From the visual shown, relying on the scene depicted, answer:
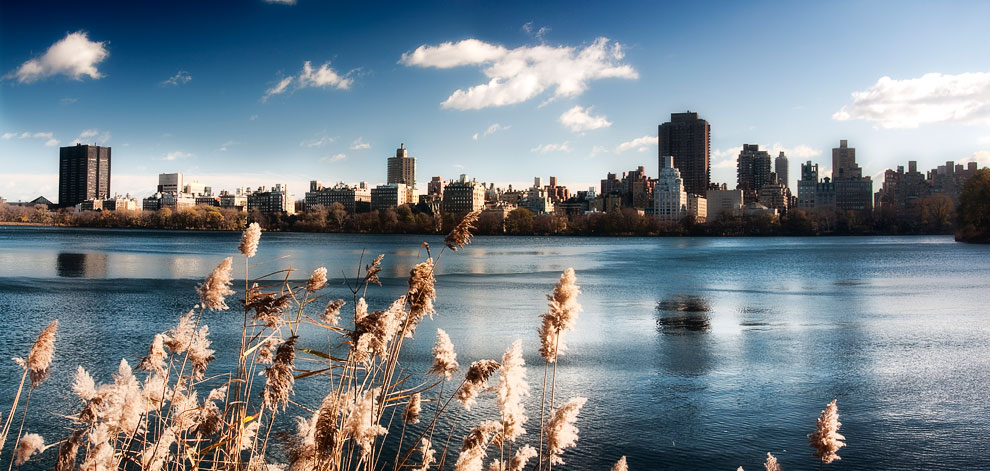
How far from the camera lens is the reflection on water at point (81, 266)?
39.4 metres

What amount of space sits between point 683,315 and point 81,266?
3901cm

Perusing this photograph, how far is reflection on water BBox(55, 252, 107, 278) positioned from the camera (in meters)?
39.4

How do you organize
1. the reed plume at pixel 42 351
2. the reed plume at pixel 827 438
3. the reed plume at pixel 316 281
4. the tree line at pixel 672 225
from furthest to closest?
the tree line at pixel 672 225 → the reed plume at pixel 316 281 → the reed plume at pixel 42 351 → the reed plume at pixel 827 438

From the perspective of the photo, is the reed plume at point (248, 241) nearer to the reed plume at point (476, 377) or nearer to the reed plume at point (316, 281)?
the reed plume at point (316, 281)

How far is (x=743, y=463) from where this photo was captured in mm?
9875

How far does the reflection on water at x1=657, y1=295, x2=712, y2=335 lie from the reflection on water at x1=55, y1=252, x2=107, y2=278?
98.9ft

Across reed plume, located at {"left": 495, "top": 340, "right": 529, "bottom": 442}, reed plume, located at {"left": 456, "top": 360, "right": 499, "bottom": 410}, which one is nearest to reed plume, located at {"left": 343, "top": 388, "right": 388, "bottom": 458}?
reed plume, located at {"left": 456, "top": 360, "right": 499, "bottom": 410}

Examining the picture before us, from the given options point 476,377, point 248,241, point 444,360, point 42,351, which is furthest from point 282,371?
point 42,351

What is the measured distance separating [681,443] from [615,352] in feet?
23.3

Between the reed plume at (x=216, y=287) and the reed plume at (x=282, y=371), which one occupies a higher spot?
the reed plume at (x=216, y=287)

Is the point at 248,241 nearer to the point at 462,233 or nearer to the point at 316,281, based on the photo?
the point at 316,281

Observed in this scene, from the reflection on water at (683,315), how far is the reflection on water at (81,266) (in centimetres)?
3014

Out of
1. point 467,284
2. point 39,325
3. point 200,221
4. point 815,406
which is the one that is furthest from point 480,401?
point 200,221

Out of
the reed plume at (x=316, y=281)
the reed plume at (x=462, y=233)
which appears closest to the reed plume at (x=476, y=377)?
the reed plume at (x=462, y=233)
